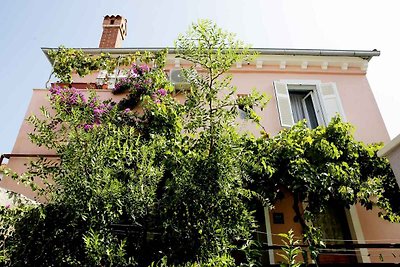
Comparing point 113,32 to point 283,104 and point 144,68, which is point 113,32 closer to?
point 144,68

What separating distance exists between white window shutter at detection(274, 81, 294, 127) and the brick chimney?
18.7ft

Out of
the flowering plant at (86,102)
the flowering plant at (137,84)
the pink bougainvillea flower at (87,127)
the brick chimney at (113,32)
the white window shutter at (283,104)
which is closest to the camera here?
the pink bougainvillea flower at (87,127)

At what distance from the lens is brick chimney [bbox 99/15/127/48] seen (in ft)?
34.8

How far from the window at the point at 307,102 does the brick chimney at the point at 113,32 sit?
5.69 meters

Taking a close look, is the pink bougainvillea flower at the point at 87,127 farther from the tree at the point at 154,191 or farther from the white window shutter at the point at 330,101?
the white window shutter at the point at 330,101

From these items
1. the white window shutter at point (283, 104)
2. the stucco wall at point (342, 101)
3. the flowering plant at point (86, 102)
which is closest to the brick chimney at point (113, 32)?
the stucco wall at point (342, 101)

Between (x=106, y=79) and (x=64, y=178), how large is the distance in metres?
6.33

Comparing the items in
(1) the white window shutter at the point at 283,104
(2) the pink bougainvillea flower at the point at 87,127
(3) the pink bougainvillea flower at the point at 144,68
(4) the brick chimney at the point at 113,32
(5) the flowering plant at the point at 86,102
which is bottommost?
(2) the pink bougainvillea flower at the point at 87,127

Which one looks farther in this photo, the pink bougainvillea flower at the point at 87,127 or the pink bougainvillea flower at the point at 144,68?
the pink bougainvillea flower at the point at 144,68

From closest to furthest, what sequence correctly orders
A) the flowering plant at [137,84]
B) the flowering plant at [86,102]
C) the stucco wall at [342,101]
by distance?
the flowering plant at [86,102]
the stucco wall at [342,101]
the flowering plant at [137,84]

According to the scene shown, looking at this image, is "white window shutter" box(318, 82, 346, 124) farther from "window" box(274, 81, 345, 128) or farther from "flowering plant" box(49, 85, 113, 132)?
"flowering plant" box(49, 85, 113, 132)

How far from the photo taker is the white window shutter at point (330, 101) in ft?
29.1

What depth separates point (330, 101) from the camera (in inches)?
356

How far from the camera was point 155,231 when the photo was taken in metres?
3.90
